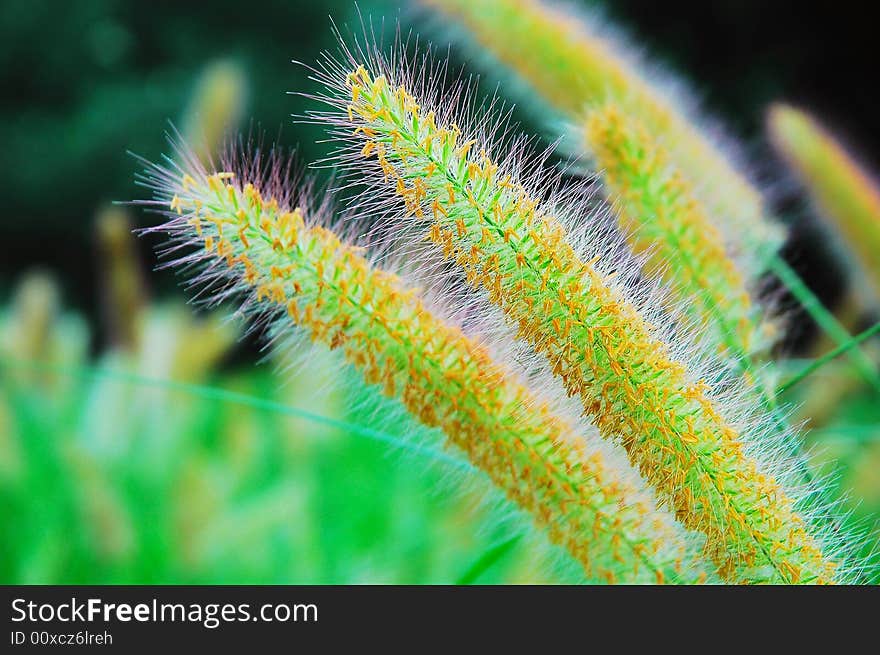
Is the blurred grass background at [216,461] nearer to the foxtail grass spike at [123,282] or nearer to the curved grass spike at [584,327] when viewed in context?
the foxtail grass spike at [123,282]

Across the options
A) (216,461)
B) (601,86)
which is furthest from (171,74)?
(601,86)

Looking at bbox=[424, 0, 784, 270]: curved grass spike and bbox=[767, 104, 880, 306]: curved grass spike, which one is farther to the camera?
bbox=[767, 104, 880, 306]: curved grass spike

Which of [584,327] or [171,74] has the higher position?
[171,74]

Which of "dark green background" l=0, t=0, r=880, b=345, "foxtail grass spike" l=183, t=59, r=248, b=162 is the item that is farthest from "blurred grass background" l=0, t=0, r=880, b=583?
"dark green background" l=0, t=0, r=880, b=345

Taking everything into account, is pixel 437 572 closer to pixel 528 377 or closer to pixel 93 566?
pixel 93 566

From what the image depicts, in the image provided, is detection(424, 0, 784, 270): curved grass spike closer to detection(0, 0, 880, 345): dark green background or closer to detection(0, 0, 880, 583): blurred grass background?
detection(0, 0, 880, 583): blurred grass background

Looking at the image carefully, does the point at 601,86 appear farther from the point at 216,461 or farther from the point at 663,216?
the point at 216,461

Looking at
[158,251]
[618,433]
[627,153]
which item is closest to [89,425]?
[158,251]
